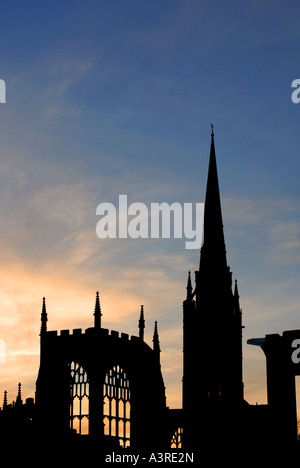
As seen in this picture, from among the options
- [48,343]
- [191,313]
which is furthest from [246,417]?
[191,313]

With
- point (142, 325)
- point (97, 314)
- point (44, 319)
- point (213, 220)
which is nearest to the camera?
point (97, 314)

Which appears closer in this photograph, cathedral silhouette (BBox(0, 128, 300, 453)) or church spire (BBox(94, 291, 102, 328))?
cathedral silhouette (BBox(0, 128, 300, 453))

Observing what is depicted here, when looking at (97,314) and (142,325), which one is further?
(142,325)

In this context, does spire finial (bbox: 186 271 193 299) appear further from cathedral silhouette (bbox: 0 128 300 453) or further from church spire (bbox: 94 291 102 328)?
church spire (bbox: 94 291 102 328)

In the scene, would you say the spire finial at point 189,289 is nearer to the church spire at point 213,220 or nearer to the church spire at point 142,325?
the church spire at point 213,220

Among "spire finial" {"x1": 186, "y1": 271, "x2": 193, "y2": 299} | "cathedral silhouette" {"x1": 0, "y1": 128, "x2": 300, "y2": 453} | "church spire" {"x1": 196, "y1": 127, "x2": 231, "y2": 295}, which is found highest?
"church spire" {"x1": 196, "y1": 127, "x2": 231, "y2": 295}

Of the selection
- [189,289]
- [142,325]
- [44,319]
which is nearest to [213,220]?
[189,289]

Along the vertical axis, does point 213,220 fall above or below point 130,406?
above

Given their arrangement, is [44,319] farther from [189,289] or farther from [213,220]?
[213,220]

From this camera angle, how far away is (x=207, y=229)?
119250mm

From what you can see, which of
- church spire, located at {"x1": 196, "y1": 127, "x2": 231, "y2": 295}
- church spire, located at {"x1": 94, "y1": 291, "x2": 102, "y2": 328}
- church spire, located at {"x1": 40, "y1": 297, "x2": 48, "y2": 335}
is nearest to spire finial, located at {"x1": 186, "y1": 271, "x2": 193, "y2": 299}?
church spire, located at {"x1": 196, "y1": 127, "x2": 231, "y2": 295}

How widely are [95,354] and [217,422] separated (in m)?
21.6
